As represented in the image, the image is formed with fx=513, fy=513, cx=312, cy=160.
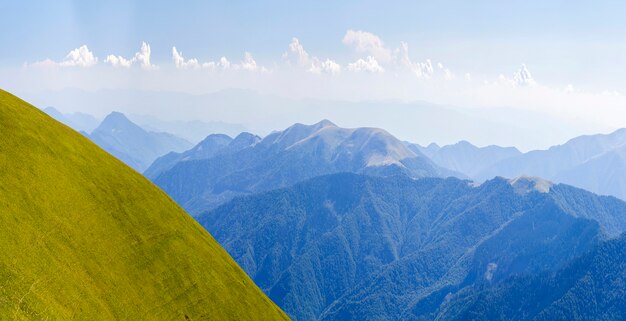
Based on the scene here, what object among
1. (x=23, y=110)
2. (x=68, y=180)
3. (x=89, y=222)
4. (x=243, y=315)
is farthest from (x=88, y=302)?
(x=23, y=110)

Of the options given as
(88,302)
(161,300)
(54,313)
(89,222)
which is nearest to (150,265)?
(161,300)

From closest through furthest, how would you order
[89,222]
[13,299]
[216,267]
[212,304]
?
1. [13,299]
2. [89,222]
3. [212,304]
4. [216,267]

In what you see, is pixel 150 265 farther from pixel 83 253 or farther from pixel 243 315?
pixel 243 315

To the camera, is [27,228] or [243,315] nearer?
[27,228]

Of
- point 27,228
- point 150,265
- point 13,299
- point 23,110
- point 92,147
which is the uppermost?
point 23,110

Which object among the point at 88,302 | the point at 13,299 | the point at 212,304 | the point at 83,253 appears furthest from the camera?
the point at 212,304

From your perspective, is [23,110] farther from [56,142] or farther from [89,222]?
[89,222]

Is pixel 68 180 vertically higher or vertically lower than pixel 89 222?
higher
